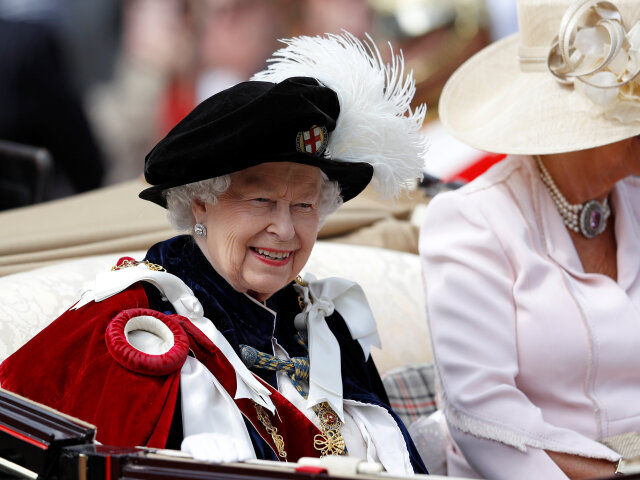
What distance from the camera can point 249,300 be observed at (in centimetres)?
179

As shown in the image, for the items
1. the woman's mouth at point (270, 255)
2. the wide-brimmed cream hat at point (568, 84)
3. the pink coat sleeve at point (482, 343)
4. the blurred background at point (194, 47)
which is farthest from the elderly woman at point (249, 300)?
the blurred background at point (194, 47)

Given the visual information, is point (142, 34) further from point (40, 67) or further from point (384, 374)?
point (384, 374)

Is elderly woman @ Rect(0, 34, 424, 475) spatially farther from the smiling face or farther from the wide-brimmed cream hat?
the wide-brimmed cream hat

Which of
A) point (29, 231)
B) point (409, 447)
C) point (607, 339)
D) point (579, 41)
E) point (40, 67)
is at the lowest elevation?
point (409, 447)

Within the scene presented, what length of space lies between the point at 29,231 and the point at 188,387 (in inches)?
48.5

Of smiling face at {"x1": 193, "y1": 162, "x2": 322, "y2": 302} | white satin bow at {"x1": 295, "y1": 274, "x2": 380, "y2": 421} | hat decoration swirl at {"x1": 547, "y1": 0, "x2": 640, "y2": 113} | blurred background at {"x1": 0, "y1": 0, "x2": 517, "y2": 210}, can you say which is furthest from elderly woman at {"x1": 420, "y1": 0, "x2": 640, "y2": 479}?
blurred background at {"x1": 0, "y1": 0, "x2": 517, "y2": 210}

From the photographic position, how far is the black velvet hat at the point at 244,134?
1.62m

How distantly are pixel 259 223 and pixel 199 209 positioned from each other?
13 cm

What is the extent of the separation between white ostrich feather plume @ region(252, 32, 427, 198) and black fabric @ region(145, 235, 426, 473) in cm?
31

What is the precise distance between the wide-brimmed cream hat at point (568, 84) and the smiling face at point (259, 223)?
1.81 ft

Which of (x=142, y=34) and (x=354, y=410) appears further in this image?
(x=142, y=34)

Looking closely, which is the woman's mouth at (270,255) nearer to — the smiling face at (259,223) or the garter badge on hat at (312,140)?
the smiling face at (259,223)

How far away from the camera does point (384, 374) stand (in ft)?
8.07

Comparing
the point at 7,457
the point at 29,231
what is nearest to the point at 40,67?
the point at 29,231
